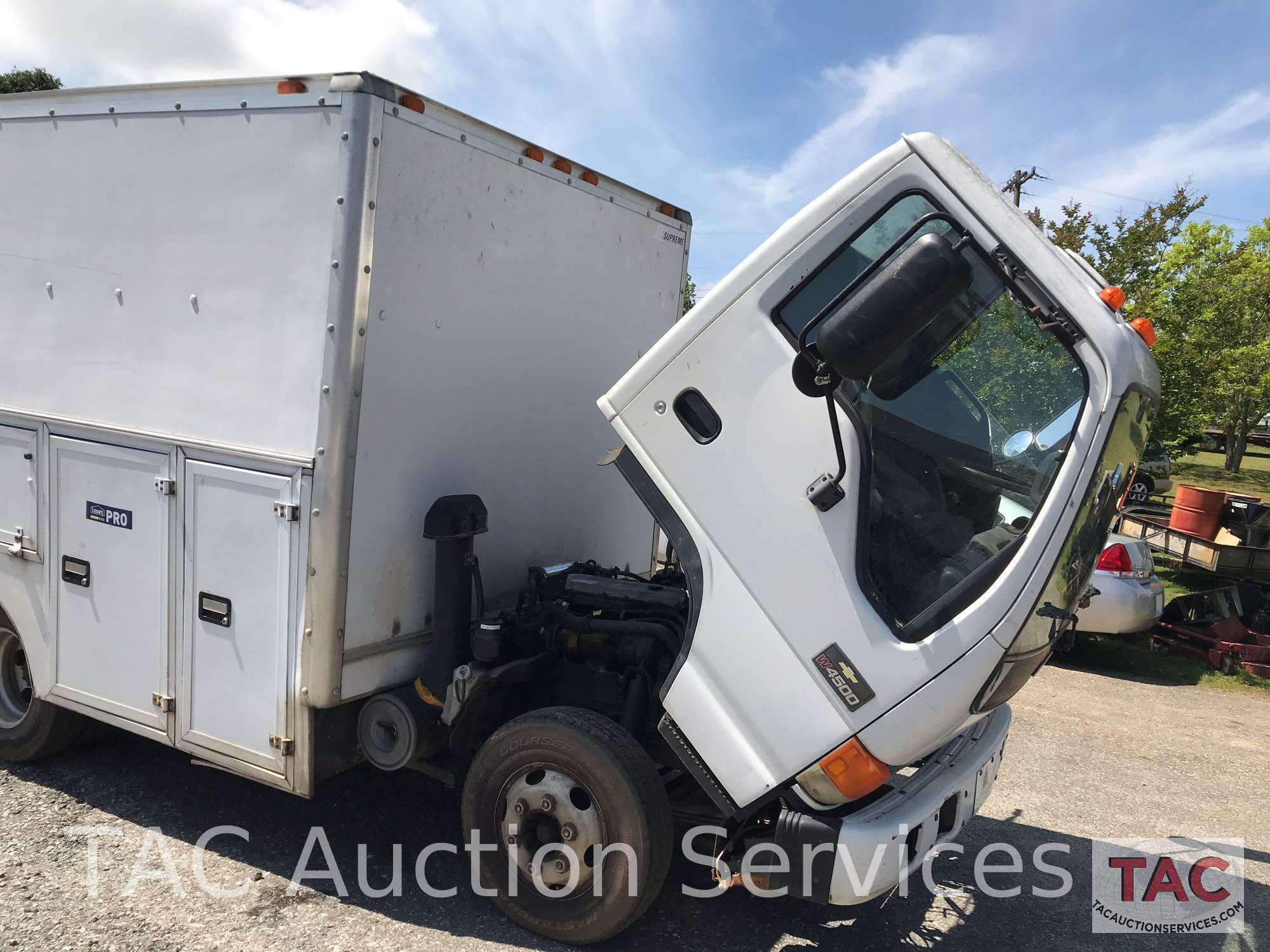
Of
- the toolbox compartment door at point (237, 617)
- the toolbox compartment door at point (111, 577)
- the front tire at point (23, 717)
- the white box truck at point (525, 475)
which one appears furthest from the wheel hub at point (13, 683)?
the toolbox compartment door at point (237, 617)

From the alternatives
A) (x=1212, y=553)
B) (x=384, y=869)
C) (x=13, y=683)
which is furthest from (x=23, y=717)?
(x=1212, y=553)

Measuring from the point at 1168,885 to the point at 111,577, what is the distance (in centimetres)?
519

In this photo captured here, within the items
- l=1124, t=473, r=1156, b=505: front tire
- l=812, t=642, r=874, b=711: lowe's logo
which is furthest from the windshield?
l=1124, t=473, r=1156, b=505: front tire

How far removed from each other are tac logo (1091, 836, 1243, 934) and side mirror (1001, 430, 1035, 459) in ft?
7.95

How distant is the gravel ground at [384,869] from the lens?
3.60 m

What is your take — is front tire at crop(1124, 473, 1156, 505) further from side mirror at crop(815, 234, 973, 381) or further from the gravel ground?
side mirror at crop(815, 234, 973, 381)

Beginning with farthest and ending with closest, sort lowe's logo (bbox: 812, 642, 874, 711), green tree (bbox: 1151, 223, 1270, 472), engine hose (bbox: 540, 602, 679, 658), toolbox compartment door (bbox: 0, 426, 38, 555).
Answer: green tree (bbox: 1151, 223, 1270, 472), toolbox compartment door (bbox: 0, 426, 38, 555), engine hose (bbox: 540, 602, 679, 658), lowe's logo (bbox: 812, 642, 874, 711)

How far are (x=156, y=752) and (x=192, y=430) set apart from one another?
7.54ft

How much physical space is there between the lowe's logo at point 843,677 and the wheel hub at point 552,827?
1.01m

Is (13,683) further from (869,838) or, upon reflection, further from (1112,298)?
(1112,298)

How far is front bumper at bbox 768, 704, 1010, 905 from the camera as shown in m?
3.06

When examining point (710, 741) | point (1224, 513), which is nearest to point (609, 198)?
point (710, 741)

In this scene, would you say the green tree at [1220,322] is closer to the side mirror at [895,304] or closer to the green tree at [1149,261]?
the green tree at [1149,261]

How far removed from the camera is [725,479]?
328 centimetres
